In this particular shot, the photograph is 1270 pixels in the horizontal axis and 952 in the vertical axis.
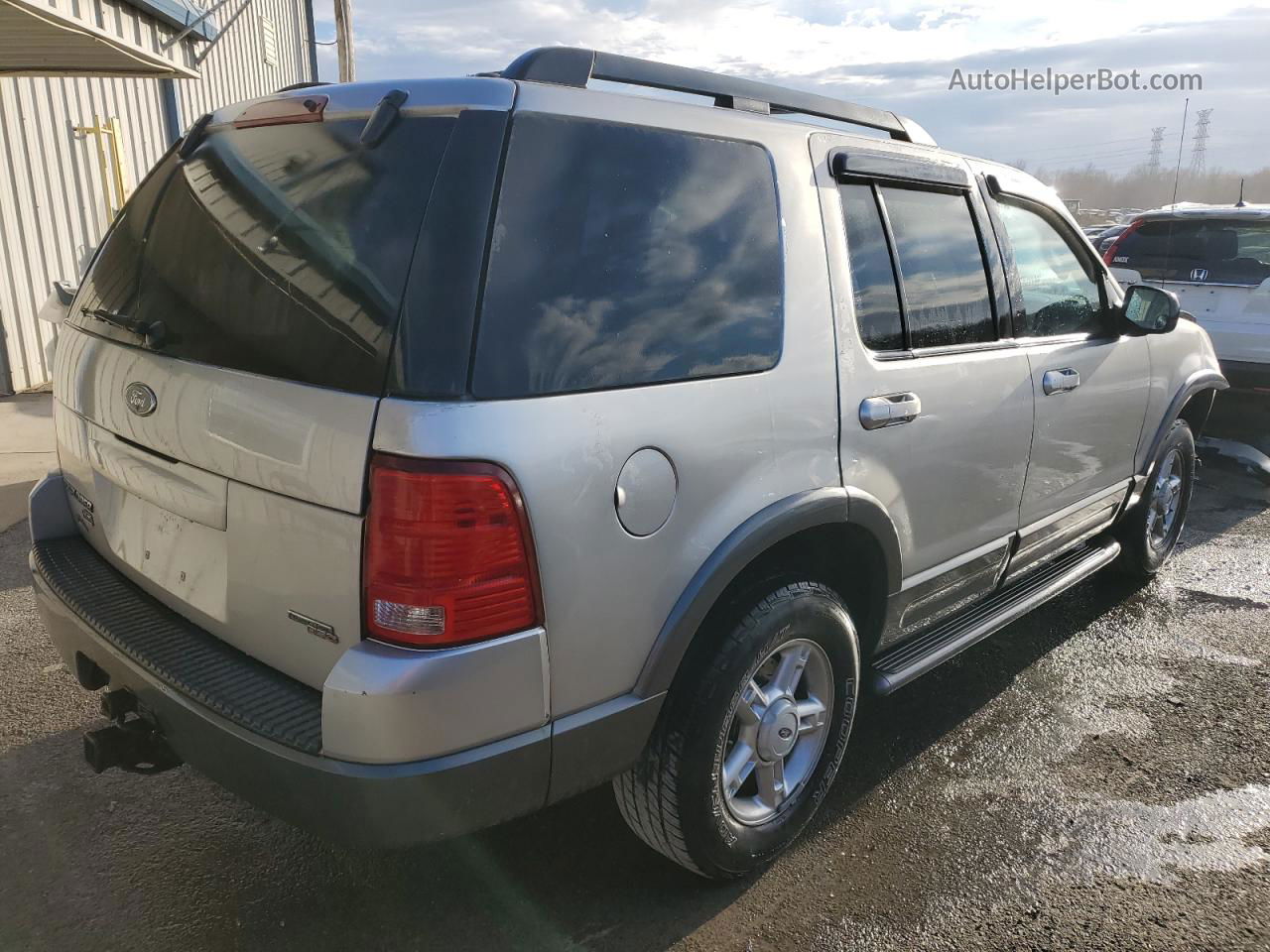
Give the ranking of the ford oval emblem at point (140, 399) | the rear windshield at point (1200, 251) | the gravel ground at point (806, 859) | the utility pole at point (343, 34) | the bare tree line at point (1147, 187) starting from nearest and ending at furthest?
the ford oval emblem at point (140, 399)
the gravel ground at point (806, 859)
the rear windshield at point (1200, 251)
the utility pole at point (343, 34)
the bare tree line at point (1147, 187)

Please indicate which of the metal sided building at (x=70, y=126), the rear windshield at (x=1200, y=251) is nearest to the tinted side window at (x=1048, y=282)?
the rear windshield at (x=1200, y=251)

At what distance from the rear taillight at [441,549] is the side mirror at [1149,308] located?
124 inches

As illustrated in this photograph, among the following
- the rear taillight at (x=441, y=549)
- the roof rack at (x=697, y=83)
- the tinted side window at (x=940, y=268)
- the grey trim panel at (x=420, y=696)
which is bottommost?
the grey trim panel at (x=420, y=696)

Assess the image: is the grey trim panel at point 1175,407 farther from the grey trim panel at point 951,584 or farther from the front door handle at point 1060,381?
the grey trim panel at point 951,584

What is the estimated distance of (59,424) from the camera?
2.71 metres

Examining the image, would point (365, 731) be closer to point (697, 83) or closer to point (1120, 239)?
point (697, 83)

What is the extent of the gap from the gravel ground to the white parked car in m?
4.04

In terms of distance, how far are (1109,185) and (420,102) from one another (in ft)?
295

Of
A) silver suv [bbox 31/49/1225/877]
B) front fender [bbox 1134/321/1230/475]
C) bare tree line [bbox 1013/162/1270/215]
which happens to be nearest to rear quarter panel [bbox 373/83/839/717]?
silver suv [bbox 31/49/1225/877]

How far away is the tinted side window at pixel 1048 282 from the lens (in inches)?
132

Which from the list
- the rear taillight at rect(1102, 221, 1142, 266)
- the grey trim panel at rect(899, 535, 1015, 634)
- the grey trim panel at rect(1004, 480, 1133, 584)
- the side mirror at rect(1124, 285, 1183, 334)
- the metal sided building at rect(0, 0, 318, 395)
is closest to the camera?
the grey trim panel at rect(899, 535, 1015, 634)

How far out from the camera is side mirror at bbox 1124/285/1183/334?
387cm

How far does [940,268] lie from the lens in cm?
293

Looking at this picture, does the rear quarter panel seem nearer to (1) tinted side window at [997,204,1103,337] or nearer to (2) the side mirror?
(1) tinted side window at [997,204,1103,337]
